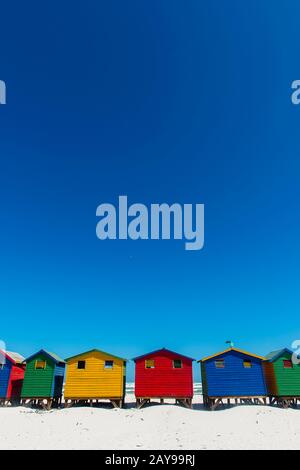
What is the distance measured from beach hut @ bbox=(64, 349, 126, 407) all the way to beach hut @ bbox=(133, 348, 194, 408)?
5.58 feet

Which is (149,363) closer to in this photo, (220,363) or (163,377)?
(163,377)

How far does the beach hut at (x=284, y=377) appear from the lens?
29922mm

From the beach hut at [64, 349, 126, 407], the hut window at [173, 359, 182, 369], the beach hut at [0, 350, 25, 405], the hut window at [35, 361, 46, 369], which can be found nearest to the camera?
the beach hut at [64, 349, 126, 407]

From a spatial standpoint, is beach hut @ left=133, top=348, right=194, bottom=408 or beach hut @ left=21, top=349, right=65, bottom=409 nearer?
beach hut @ left=133, top=348, right=194, bottom=408

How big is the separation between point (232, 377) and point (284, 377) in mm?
4920

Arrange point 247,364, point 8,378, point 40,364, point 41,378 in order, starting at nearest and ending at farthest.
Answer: point 41,378 → point 247,364 → point 40,364 → point 8,378

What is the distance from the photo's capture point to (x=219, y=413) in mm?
25984

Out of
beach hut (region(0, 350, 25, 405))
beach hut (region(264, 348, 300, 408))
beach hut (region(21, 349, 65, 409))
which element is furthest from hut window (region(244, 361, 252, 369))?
beach hut (region(0, 350, 25, 405))

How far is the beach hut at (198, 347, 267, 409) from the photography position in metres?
29.5

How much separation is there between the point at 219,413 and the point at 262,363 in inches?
302

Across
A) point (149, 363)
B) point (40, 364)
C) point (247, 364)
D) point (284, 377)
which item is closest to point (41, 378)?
point (40, 364)

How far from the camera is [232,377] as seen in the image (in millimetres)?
29875

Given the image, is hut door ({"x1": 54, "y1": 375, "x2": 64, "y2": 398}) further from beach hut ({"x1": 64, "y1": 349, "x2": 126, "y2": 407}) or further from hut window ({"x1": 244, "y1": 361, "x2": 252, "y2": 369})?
hut window ({"x1": 244, "y1": 361, "x2": 252, "y2": 369})
